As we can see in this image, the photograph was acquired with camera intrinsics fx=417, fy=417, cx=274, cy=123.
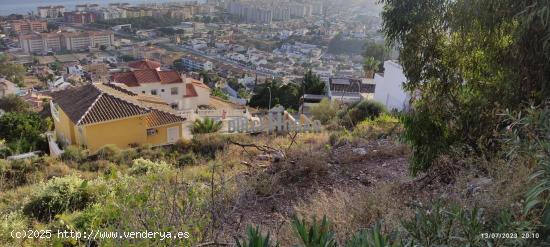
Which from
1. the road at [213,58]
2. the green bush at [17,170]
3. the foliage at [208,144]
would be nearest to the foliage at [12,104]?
the green bush at [17,170]

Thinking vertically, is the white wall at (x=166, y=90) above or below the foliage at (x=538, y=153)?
below

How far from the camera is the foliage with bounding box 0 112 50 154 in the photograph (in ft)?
37.0

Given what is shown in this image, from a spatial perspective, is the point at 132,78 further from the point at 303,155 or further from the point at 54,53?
the point at 54,53

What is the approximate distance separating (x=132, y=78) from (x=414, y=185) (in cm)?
1795

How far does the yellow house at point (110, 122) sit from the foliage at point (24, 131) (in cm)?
59

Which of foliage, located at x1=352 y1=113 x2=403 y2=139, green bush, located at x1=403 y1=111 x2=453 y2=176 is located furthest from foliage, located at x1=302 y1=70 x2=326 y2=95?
green bush, located at x1=403 y1=111 x2=453 y2=176

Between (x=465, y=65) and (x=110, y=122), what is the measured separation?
8.90m

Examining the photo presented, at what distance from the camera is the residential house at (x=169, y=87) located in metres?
19.7

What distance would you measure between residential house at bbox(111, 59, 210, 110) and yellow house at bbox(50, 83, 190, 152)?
7.68 m

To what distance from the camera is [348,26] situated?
75.4 m

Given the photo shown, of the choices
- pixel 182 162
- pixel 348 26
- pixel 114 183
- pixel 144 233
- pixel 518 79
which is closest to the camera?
pixel 144 233

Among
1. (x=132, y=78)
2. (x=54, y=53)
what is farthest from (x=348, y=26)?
(x=132, y=78)

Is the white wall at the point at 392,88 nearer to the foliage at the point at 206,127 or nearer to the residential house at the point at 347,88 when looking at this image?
the foliage at the point at 206,127

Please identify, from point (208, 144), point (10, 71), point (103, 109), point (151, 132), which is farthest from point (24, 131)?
point (10, 71)
